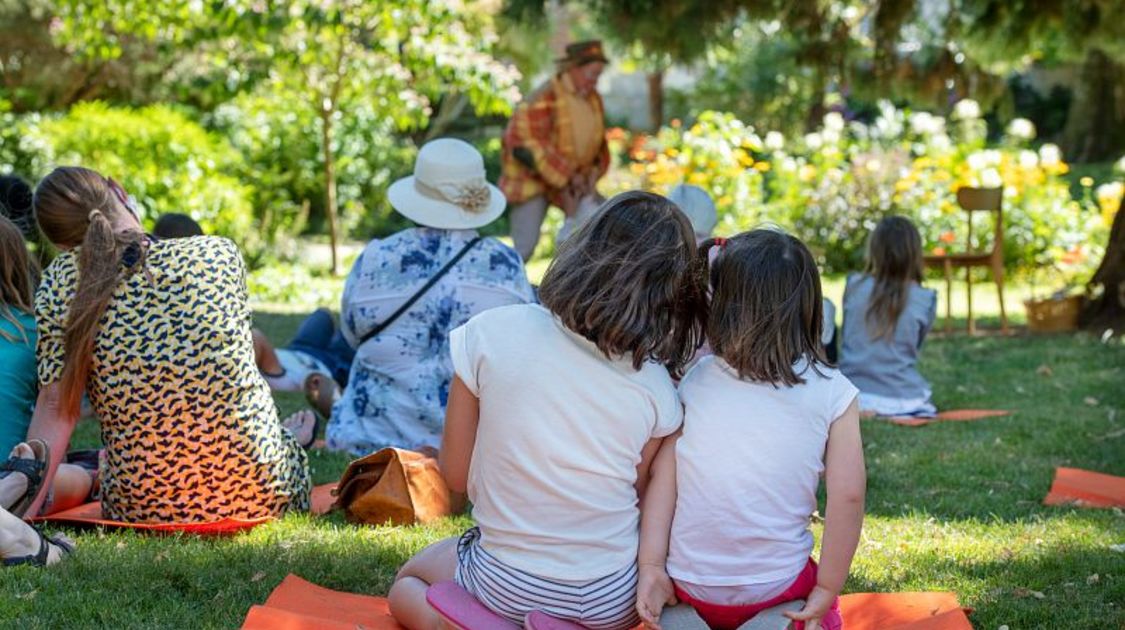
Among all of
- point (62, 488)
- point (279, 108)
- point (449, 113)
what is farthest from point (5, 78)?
point (62, 488)

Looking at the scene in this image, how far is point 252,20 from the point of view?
10.2m

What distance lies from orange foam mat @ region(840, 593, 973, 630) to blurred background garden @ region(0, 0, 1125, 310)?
5755 mm

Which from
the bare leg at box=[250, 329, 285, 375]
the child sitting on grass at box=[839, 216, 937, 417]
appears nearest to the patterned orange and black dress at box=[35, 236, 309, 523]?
the bare leg at box=[250, 329, 285, 375]

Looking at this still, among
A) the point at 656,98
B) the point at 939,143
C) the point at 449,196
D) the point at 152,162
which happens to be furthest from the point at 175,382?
the point at 656,98

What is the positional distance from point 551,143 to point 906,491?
4.23m

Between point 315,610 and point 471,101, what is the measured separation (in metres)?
10.8

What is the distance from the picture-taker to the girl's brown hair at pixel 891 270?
676cm

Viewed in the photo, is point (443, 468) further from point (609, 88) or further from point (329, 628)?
point (609, 88)

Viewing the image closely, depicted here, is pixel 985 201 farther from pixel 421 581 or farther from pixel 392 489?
pixel 421 581

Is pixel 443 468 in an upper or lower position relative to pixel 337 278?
upper

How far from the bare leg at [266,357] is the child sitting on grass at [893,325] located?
287 centimetres

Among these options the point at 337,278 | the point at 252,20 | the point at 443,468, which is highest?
the point at 252,20

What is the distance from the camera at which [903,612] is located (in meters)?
3.40

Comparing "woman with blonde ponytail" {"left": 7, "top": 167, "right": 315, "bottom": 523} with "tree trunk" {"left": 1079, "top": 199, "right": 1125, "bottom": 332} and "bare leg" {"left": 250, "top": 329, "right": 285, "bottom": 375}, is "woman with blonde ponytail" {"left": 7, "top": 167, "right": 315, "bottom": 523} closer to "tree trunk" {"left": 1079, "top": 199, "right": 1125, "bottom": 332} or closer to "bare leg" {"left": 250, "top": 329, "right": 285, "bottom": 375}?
"bare leg" {"left": 250, "top": 329, "right": 285, "bottom": 375}
